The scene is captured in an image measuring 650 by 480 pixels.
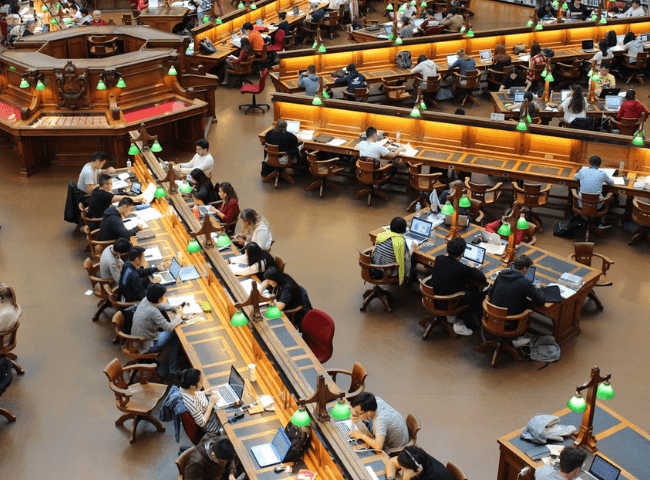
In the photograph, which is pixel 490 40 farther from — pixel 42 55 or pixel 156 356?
pixel 156 356

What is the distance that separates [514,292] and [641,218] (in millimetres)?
3276

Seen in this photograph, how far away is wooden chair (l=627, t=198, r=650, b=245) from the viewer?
11055 millimetres

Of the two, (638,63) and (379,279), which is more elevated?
(638,63)

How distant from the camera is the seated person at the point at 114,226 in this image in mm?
10344

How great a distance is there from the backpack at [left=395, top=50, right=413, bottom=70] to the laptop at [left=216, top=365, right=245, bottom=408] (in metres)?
10.8

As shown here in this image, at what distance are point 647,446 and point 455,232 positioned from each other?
4.20 meters

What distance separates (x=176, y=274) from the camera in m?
9.41

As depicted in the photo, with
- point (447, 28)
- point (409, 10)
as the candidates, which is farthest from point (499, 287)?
point (409, 10)

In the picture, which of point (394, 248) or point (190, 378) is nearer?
point (190, 378)

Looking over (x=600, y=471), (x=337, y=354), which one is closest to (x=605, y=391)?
(x=600, y=471)

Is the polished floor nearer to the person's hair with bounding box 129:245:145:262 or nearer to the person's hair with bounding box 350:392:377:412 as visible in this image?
the person's hair with bounding box 129:245:145:262

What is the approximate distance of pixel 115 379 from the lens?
798 cm

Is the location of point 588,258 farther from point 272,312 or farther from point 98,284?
point 98,284

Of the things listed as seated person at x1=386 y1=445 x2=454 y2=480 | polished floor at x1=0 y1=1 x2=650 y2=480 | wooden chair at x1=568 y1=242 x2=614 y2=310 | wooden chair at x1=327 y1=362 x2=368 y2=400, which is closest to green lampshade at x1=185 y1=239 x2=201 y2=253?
polished floor at x1=0 y1=1 x2=650 y2=480
